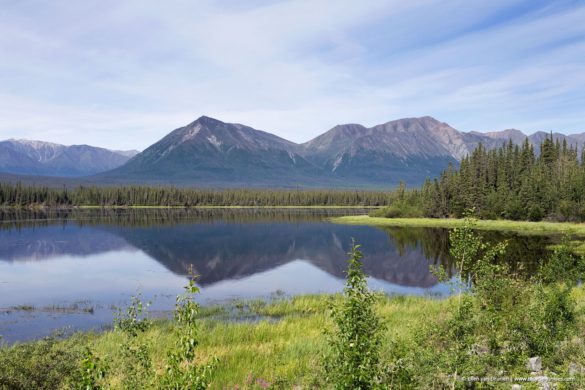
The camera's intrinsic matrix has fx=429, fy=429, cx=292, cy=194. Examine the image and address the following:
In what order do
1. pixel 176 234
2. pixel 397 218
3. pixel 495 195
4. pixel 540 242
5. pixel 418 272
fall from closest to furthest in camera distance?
pixel 418 272 < pixel 540 242 < pixel 176 234 < pixel 495 195 < pixel 397 218

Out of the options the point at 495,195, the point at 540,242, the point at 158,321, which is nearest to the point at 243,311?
the point at 158,321

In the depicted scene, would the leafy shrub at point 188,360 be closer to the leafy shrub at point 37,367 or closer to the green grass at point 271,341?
the green grass at point 271,341

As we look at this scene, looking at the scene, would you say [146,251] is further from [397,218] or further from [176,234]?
[397,218]

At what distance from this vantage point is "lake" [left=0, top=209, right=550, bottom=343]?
38072 millimetres

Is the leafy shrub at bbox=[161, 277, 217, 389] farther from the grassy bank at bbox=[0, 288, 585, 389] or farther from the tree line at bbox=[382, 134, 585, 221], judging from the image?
the tree line at bbox=[382, 134, 585, 221]

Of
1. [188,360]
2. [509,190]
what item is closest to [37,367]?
[188,360]

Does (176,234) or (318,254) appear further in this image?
(176,234)

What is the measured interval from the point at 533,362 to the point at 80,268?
58.9 meters

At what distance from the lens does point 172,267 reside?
62.1m

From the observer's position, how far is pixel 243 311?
35.6m

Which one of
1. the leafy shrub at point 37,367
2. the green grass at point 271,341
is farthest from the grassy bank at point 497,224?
the leafy shrub at point 37,367

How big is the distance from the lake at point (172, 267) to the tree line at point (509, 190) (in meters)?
37.5

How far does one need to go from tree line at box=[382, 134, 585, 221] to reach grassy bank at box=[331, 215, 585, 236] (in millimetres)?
5390

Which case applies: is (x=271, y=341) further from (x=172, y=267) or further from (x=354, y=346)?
(x=172, y=267)
